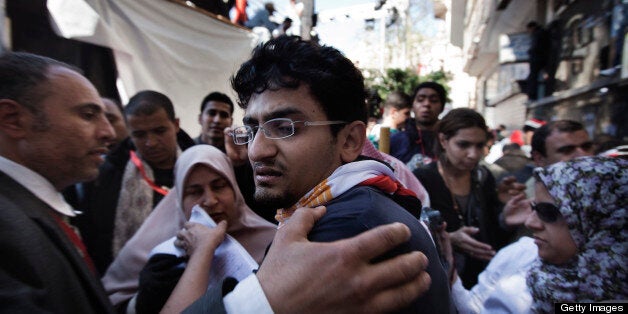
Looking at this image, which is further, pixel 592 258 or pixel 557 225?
pixel 557 225

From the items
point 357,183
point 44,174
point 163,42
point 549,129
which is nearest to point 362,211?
point 357,183

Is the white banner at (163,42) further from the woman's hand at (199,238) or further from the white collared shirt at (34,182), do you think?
the woman's hand at (199,238)

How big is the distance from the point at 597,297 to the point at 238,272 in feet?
4.58

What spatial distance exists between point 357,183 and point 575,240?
1112mm

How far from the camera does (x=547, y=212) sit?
1.62m

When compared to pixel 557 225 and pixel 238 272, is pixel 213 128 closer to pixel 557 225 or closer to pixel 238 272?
pixel 238 272

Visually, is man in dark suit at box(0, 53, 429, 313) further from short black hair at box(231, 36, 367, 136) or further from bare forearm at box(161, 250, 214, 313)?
short black hair at box(231, 36, 367, 136)

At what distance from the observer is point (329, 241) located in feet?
2.77

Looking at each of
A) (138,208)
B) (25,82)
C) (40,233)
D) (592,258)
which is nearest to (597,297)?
(592,258)

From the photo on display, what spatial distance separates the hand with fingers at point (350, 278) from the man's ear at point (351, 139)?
0.53 m

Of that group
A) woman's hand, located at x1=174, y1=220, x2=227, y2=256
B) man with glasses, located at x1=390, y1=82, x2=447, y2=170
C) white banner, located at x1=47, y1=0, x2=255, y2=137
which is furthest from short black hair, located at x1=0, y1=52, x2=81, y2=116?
man with glasses, located at x1=390, y1=82, x2=447, y2=170

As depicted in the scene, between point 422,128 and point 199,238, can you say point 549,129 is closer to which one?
point 422,128

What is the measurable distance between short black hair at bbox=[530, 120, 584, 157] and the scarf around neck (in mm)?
2409

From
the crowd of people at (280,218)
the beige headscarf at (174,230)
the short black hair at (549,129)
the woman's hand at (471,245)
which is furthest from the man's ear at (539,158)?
the beige headscarf at (174,230)
